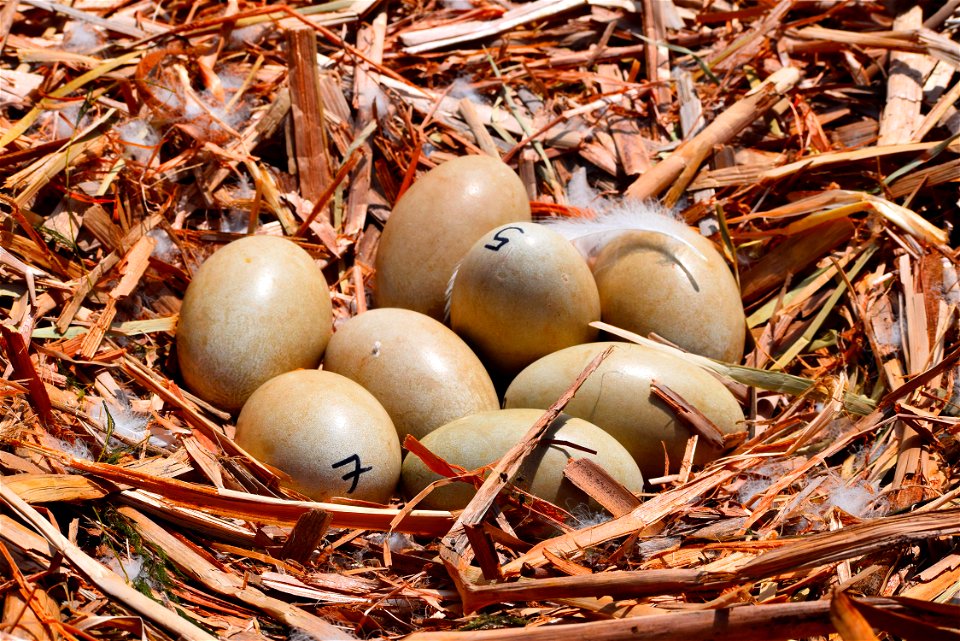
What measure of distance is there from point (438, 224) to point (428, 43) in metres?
1.04

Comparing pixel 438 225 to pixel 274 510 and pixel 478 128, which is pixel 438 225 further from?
pixel 274 510

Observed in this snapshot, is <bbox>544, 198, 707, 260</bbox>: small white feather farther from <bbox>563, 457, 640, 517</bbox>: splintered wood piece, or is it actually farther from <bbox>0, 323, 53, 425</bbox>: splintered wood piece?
<bbox>0, 323, 53, 425</bbox>: splintered wood piece

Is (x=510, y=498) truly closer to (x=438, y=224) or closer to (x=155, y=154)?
(x=438, y=224)

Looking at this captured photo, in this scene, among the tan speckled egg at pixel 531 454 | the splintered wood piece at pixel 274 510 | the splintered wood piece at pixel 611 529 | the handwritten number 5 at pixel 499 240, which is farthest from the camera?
the handwritten number 5 at pixel 499 240

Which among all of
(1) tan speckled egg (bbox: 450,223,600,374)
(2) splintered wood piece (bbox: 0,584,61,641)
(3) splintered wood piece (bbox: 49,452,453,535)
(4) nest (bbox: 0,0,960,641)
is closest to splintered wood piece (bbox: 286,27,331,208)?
(4) nest (bbox: 0,0,960,641)

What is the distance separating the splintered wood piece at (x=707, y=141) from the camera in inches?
121

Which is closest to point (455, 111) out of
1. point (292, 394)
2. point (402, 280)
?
point (402, 280)

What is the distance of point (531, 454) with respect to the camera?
7.04ft

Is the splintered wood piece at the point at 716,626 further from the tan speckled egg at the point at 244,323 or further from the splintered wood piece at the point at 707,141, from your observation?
the splintered wood piece at the point at 707,141

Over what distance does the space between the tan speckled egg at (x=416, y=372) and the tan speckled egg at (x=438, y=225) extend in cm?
27

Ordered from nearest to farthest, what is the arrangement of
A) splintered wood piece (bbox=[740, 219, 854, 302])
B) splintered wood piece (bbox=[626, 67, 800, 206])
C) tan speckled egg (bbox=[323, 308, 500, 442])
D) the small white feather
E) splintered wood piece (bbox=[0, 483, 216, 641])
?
splintered wood piece (bbox=[0, 483, 216, 641]), tan speckled egg (bbox=[323, 308, 500, 442]), the small white feather, splintered wood piece (bbox=[740, 219, 854, 302]), splintered wood piece (bbox=[626, 67, 800, 206])

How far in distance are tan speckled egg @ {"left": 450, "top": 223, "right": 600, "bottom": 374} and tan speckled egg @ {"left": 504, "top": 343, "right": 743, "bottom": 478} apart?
0.17 m

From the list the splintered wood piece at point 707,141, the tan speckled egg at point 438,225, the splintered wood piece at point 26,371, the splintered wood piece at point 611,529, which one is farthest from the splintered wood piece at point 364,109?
the splintered wood piece at point 611,529

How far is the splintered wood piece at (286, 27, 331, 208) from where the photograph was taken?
309 cm
